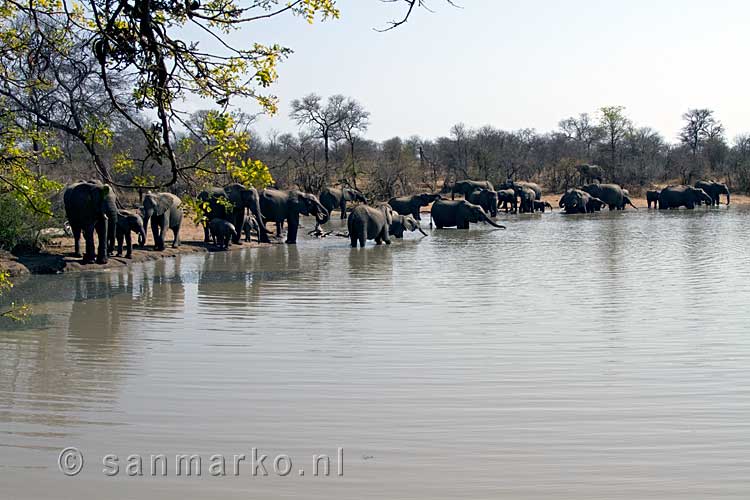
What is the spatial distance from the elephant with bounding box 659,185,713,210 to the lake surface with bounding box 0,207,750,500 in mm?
34024

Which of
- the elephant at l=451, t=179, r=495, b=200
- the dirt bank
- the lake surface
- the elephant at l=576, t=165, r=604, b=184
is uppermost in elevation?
the elephant at l=576, t=165, r=604, b=184

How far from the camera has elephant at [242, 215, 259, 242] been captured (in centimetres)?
2365

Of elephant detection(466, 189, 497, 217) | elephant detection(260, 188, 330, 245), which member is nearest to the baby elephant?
elephant detection(260, 188, 330, 245)

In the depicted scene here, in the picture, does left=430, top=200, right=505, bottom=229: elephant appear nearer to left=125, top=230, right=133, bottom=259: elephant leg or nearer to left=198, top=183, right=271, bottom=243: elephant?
left=198, top=183, right=271, bottom=243: elephant

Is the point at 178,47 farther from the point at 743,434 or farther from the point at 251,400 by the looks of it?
the point at 743,434

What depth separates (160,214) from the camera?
64.1 feet

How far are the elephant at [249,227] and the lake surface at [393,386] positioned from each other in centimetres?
880

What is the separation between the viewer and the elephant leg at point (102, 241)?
54.8 ft

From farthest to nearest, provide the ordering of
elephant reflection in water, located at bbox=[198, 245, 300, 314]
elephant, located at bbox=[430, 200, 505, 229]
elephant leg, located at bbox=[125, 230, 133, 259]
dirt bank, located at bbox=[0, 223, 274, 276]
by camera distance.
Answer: elephant, located at bbox=[430, 200, 505, 229], elephant leg, located at bbox=[125, 230, 133, 259], dirt bank, located at bbox=[0, 223, 274, 276], elephant reflection in water, located at bbox=[198, 245, 300, 314]

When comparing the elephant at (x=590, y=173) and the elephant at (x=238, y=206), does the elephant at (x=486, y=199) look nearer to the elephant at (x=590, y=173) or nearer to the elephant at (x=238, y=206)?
the elephant at (x=238, y=206)

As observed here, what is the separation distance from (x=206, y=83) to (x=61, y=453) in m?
2.51

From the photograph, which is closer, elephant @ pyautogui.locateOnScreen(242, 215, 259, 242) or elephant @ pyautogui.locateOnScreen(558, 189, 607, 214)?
elephant @ pyautogui.locateOnScreen(242, 215, 259, 242)

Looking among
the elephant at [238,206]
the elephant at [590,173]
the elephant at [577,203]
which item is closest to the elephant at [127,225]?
the elephant at [238,206]

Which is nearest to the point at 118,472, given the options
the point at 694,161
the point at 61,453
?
the point at 61,453
